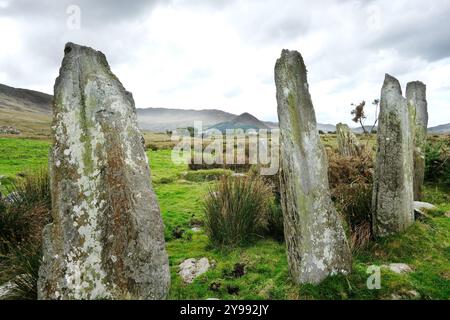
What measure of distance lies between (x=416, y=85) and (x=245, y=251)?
868 centimetres

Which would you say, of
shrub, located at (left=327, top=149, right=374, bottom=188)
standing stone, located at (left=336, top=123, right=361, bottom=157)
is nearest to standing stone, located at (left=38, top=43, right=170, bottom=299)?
shrub, located at (left=327, top=149, right=374, bottom=188)

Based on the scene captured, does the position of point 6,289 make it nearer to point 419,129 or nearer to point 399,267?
point 399,267

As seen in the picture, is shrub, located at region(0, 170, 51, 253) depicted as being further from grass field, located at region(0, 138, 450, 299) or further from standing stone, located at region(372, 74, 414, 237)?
standing stone, located at region(372, 74, 414, 237)

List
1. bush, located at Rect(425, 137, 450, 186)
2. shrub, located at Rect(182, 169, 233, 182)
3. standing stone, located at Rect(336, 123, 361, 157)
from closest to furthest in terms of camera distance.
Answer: standing stone, located at Rect(336, 123, 361, 157) → bush, located at Rect(425, 137, 450, 186) → shrub, located at Rect(182, 169, 233, 182)

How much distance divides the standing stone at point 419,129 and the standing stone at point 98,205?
884 centimetres

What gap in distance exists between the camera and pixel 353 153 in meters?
12.4

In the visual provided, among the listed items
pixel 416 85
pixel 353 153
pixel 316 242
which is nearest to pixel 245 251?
pixel 316 242

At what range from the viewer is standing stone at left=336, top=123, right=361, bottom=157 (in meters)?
12.6

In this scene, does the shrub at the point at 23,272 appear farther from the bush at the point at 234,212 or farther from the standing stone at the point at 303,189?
the standing stone at the point at 303,189

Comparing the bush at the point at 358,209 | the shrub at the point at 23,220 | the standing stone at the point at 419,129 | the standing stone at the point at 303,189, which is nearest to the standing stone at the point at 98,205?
the shrub at the point at 23,220

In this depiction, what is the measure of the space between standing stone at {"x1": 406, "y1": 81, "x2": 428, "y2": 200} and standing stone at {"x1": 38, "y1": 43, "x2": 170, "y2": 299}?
8.84 metres

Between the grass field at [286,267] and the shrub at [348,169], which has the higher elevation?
the shrub at [348,169]

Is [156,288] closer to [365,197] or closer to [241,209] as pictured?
[241,209]

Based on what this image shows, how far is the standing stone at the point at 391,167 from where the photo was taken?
715 cm
